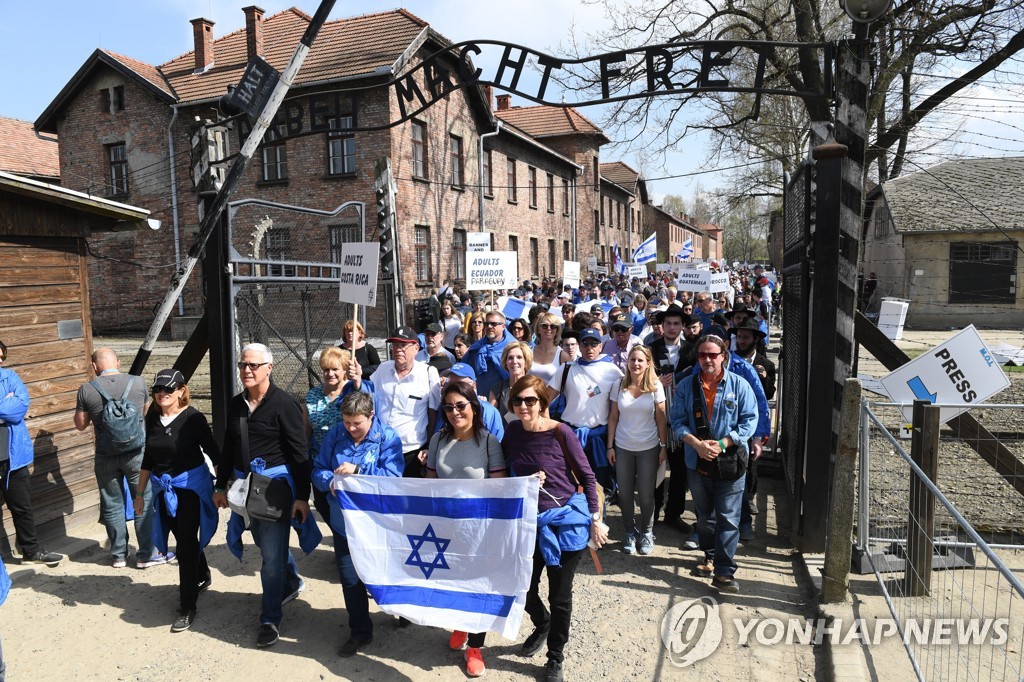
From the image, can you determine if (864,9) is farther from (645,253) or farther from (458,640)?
(645,253)

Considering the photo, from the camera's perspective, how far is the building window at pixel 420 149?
73.1ft

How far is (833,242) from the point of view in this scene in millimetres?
5195

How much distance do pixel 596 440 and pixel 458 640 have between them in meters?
2.09

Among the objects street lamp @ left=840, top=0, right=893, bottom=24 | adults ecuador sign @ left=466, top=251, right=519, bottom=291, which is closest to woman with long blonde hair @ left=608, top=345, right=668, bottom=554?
street lamp @ left=840, top=0, right=893, bottom=24

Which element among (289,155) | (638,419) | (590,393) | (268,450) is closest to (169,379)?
(268,450)

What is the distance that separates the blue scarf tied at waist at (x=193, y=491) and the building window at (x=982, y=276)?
82.6ft

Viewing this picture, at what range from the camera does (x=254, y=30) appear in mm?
23031

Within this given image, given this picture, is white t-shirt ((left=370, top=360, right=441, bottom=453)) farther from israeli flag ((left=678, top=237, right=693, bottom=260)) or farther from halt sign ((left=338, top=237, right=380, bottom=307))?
israeli flag ((left=678, top=237, right=693, bottom=260))

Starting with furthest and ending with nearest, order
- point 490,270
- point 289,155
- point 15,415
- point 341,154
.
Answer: point 289,155, point 341,154, point 490,270, point 15,415

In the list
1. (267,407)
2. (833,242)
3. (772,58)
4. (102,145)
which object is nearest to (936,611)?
(833,242)

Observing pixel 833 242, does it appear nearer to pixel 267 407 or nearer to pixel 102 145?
pixel 267 407

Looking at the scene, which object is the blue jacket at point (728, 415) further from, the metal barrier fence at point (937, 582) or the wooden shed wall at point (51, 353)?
the wooden shed wall at point (51, 353)

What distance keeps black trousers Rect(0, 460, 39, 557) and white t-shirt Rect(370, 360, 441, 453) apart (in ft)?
9.95

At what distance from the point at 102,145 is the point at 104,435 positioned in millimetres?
23280
